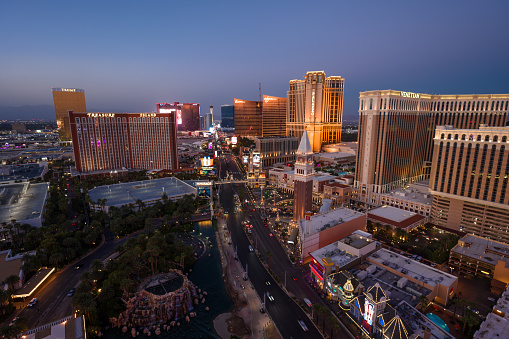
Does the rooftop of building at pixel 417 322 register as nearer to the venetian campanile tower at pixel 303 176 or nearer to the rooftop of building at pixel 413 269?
the rooftop of building at pixel 413 269

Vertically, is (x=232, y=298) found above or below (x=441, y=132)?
below

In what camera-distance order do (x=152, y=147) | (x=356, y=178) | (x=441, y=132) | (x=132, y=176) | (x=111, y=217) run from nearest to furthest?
(x=441, y=132) < (x=111, y=217) < (x=356, y=178) < (x=132, y=176) < (x=152, y=147)

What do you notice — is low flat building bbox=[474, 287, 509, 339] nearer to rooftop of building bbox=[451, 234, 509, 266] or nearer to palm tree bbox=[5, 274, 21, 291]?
rooftop of building bbox=[451, 234, 509, 266]

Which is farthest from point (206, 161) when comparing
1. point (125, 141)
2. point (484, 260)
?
point (484, 260)

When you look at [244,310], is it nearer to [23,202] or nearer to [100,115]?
[23,202]

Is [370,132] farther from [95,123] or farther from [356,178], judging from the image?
[95,123]

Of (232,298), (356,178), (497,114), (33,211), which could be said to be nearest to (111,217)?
(33,211)

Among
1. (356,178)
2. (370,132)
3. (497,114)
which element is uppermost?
(497,114)
